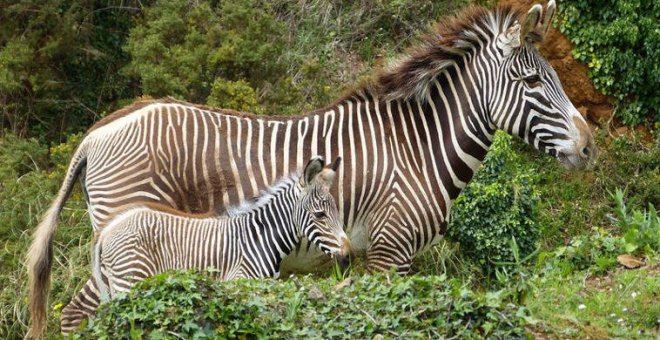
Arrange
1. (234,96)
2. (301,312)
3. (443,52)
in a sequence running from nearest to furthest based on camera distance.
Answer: (301,312) → (443,52) → (234,96)

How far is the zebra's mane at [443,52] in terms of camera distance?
9.82 m

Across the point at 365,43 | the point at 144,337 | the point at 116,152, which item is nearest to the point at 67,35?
Answer: the point at 365,43

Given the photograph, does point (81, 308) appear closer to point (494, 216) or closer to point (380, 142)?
point (380, 142)

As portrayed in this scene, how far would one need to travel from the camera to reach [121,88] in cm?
1641

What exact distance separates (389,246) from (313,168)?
1.00 m

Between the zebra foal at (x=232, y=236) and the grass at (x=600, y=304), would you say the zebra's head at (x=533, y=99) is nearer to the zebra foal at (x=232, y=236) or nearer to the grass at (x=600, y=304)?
the grass at (x=600, y=304)

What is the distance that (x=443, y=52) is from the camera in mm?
9898

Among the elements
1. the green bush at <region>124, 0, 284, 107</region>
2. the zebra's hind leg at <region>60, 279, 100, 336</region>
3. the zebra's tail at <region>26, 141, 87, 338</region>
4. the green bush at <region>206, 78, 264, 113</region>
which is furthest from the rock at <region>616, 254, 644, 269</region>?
the green bush at <region>124, 0, 284, 107</region>

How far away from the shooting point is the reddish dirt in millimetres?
14867

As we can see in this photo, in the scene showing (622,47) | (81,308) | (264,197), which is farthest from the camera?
(622,47)

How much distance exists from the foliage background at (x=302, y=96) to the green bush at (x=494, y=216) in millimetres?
17

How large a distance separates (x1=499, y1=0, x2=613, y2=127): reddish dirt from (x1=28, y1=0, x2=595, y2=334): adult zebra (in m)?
5.25

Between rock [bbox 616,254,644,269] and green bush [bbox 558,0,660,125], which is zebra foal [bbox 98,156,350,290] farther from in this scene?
green bush [bbox 558,0,660,125]

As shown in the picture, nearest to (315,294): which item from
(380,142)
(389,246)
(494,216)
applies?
(389,246)
